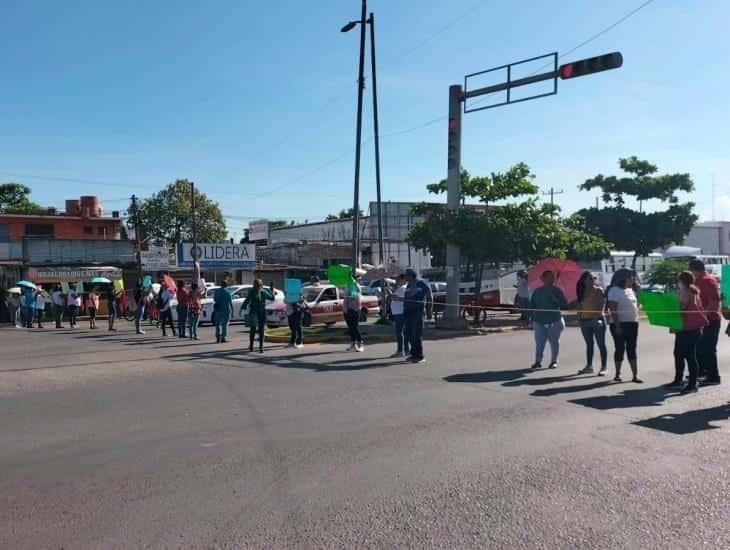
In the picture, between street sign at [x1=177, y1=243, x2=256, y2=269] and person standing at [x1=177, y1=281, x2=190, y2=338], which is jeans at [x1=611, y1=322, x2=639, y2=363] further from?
street sign at [x1=177, y1=243, x2=256, y2=269]

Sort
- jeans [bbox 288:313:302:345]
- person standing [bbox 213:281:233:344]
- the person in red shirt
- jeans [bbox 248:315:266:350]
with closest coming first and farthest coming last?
1. the person in red shirt
2. jeans [bbox 248:315:266:350]
3. jeans [bbox 288:313:302:345]
4. person standing [bbox 213:281:233:344]

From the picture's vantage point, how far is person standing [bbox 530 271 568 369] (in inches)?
452

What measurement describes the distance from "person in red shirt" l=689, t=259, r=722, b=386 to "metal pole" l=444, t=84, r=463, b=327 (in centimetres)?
971

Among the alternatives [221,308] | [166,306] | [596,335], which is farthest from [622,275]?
[166,306]

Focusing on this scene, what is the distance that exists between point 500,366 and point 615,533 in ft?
24.6

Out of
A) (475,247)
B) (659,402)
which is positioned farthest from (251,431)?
(475,247)

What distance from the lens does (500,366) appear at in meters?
12.0

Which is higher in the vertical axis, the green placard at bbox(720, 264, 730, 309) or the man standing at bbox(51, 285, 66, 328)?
the green placard at bbox(720, 264, 730, 309)

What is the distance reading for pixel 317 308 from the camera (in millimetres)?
23609

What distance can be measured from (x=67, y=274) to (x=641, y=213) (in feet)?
101

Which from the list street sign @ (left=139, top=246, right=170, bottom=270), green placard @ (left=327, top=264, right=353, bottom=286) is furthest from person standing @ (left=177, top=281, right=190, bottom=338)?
street sign @ (left=139, top=246, right=170, bottom=270)

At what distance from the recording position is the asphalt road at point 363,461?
4570 mm

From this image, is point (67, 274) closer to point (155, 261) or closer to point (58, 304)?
point (155, 261)

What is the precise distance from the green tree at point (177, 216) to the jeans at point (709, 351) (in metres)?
50.0
